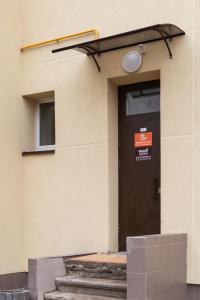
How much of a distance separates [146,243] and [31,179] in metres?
2.89

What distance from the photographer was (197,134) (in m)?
5.91

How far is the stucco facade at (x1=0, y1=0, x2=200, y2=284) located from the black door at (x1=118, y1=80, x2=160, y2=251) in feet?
0.42

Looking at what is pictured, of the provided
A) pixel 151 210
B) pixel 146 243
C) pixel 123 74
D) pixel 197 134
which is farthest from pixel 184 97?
pixel 146 243

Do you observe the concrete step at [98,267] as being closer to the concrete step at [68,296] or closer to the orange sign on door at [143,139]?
the concrete step at [68,296]

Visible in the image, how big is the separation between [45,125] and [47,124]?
2.0 inches

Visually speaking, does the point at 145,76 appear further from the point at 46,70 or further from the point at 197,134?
the point at 46,70

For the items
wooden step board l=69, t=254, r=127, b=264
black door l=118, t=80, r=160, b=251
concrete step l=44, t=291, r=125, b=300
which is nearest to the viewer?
concrete step l=44, t=291, r=125, b=300

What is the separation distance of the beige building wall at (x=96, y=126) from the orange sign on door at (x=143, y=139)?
0.99 feet

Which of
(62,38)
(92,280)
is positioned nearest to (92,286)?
(92,280)

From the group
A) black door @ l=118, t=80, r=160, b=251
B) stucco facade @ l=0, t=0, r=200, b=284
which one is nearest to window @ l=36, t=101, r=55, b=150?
stucco facade @ l=0, t=0, r=200, b=284

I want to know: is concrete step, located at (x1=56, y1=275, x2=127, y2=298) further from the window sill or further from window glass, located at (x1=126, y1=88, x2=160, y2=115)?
window glass, located at (x1=126, y1=88, x2=160, y2=115)

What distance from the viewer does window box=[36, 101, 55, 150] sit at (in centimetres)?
761

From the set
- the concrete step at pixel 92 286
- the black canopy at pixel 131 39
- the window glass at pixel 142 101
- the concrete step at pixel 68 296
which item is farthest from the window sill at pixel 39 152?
the concrete step at pixel 68 296

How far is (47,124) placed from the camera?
770cm
